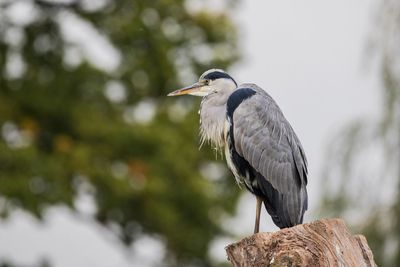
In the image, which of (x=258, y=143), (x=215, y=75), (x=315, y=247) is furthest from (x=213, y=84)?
(x=315, y=247)

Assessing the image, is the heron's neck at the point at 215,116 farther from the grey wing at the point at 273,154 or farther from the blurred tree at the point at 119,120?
the blurred tree at the point at 119,120

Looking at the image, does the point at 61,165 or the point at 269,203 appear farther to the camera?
the point at 61,165

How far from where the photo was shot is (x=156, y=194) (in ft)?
36.6

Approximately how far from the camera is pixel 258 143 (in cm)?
572

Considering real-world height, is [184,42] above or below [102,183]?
above

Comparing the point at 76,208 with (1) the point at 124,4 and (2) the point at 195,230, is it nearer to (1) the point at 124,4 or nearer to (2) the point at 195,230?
(2) the point at 195,230

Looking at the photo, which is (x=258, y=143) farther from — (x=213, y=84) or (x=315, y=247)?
(x=315, y=247)

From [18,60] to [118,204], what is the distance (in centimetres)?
258

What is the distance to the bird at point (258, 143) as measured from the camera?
18.0ft

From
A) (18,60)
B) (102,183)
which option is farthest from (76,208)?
(18,60)

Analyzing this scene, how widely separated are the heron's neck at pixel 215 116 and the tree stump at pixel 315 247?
1.65 meters

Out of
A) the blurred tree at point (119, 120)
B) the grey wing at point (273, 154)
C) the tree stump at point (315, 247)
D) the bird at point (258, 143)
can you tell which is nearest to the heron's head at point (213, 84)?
the bird at point (258, 143)

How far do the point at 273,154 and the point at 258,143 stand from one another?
0.13 m

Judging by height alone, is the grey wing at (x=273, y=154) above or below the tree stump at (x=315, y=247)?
above
